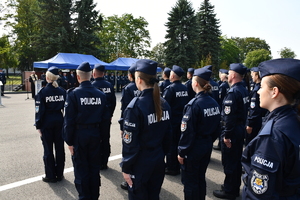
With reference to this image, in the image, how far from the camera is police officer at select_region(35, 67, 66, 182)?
4480mm

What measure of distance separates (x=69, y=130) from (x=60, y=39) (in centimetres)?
3069

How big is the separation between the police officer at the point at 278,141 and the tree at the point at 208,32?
44.1 m

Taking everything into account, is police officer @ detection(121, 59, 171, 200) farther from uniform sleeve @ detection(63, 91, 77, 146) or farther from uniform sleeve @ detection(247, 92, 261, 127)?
uniform sleeve @ detection(247, 92, 261, 127)

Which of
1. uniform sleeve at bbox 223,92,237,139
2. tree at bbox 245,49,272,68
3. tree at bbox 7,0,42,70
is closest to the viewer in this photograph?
uniform sleeve at bbox 223,92,237,139

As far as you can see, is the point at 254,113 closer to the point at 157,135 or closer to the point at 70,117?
the point at 157,135

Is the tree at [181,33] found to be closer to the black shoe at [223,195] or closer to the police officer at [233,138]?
the police officer at [233,138]

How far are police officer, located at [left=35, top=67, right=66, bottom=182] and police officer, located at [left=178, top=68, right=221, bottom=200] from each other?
2647 millimetres

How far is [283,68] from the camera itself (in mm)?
1689

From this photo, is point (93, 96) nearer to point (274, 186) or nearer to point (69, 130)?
point (69, 130)

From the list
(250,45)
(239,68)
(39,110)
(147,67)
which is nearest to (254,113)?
(239,68)

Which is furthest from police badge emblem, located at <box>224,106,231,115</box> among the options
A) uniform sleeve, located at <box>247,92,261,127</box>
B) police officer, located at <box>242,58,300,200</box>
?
police officer, located at <box>242,58,300,200</box>

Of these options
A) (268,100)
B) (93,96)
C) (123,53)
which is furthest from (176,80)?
(123,53)

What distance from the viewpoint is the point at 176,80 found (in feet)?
18.2

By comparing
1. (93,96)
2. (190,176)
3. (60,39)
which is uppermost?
(60,39)
